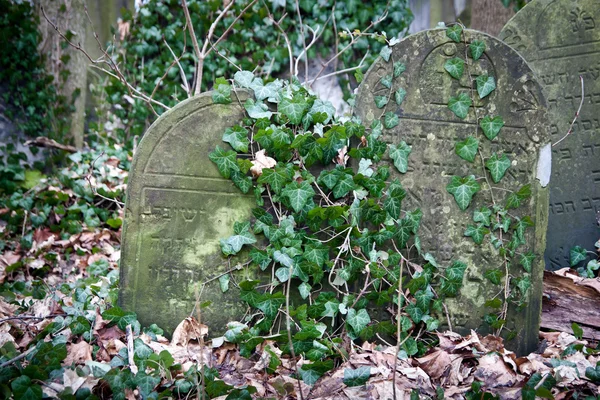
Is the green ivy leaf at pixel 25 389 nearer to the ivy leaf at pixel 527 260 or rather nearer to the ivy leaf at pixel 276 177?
the ivy leaf at pixel 276 177

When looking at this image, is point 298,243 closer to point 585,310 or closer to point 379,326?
point 379,326

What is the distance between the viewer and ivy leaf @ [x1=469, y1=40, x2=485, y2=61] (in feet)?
10.5

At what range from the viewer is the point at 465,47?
3.23 m

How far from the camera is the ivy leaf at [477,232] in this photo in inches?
127

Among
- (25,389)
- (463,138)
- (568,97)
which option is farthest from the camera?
(568,97)

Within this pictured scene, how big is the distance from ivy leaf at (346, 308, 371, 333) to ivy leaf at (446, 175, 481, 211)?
0.82 metres

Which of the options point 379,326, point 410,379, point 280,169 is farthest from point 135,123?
point 410,379

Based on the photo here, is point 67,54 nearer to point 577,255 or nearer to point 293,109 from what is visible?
point 293,109

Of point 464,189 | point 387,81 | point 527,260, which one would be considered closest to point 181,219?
point 387,81

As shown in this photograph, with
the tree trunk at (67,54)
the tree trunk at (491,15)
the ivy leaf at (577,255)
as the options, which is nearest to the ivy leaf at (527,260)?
the ivy leaf at (577,255)

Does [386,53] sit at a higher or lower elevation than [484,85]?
higher

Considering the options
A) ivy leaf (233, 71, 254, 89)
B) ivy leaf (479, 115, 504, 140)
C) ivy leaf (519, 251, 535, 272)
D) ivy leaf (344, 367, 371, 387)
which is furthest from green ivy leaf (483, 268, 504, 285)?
ivy leaf (233, 71, 254, 89)

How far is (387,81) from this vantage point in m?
3.21

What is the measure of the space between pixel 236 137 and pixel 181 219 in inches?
21.4
